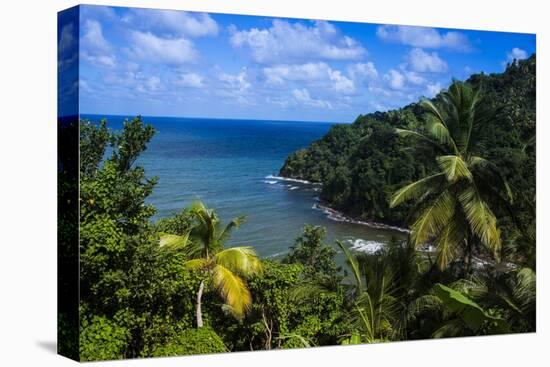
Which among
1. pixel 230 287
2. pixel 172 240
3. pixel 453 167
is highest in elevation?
pixel 453 167

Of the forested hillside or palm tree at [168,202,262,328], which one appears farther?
the forested hillside

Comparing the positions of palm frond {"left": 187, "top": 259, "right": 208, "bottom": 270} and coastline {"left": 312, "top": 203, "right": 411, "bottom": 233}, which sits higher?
coastline {"left": 312, "top": 203, "right": 411, "bottom": 233}

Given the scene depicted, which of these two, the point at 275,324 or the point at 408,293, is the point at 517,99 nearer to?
the point at 408,293

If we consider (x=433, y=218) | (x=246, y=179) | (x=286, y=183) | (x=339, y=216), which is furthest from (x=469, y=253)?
(x=246, y=179)

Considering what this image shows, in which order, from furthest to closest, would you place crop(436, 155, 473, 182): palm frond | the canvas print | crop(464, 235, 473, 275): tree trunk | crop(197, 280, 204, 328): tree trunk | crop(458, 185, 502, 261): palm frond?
crop(464, 235, 473, 275): tree trunk → crop(458, 185, 502, 261): palm frond → crop(436, 155, 473, 182): palm frond → crop(197, 280, 204, 328): tree trunk → the canvas print

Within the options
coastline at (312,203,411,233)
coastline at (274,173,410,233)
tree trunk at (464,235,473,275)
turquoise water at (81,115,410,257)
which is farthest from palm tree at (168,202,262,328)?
tree trunk at (464,235,473,275)

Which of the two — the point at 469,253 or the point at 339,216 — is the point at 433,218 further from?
the point at 339,216

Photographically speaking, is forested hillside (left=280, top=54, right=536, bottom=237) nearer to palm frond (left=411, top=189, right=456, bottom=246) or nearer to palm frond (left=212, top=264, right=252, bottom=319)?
palm frond (left=411, top=189, right=456, bottom=246)

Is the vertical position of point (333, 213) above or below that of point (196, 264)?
above
